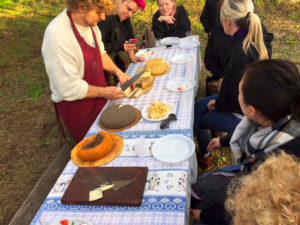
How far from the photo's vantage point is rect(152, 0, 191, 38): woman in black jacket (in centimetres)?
439

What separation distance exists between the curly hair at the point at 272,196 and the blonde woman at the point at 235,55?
153 cm

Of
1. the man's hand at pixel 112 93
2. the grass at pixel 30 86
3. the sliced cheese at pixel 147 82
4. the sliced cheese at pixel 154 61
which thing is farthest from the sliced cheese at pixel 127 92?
the grass at pixel 30 86

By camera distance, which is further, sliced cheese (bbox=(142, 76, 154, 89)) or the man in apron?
sliced cheese (bbox=(142, 76, 154, 89))

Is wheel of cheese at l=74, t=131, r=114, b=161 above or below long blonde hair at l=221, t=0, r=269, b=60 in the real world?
below

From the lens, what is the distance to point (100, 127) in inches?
89.4

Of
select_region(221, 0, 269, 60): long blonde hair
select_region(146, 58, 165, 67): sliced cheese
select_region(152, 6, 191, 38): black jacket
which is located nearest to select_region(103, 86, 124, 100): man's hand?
select_region(146, 58, 165, 67): sliced cheese

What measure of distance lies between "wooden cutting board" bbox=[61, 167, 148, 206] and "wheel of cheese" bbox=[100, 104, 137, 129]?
1.81ft

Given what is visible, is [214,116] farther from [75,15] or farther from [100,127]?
[75,15]

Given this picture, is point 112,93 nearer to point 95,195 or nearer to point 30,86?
point 95,195

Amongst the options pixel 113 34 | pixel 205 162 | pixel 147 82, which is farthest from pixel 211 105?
pixel 113 34

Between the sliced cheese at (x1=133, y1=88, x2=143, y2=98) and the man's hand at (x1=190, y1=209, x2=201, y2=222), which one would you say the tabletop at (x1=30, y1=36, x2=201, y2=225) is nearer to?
the man's hand at (x1=190, y1=209, x2=201, y2=222)

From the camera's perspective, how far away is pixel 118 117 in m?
2.23

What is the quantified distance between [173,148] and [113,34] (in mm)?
2612

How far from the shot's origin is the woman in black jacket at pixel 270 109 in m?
1.54
